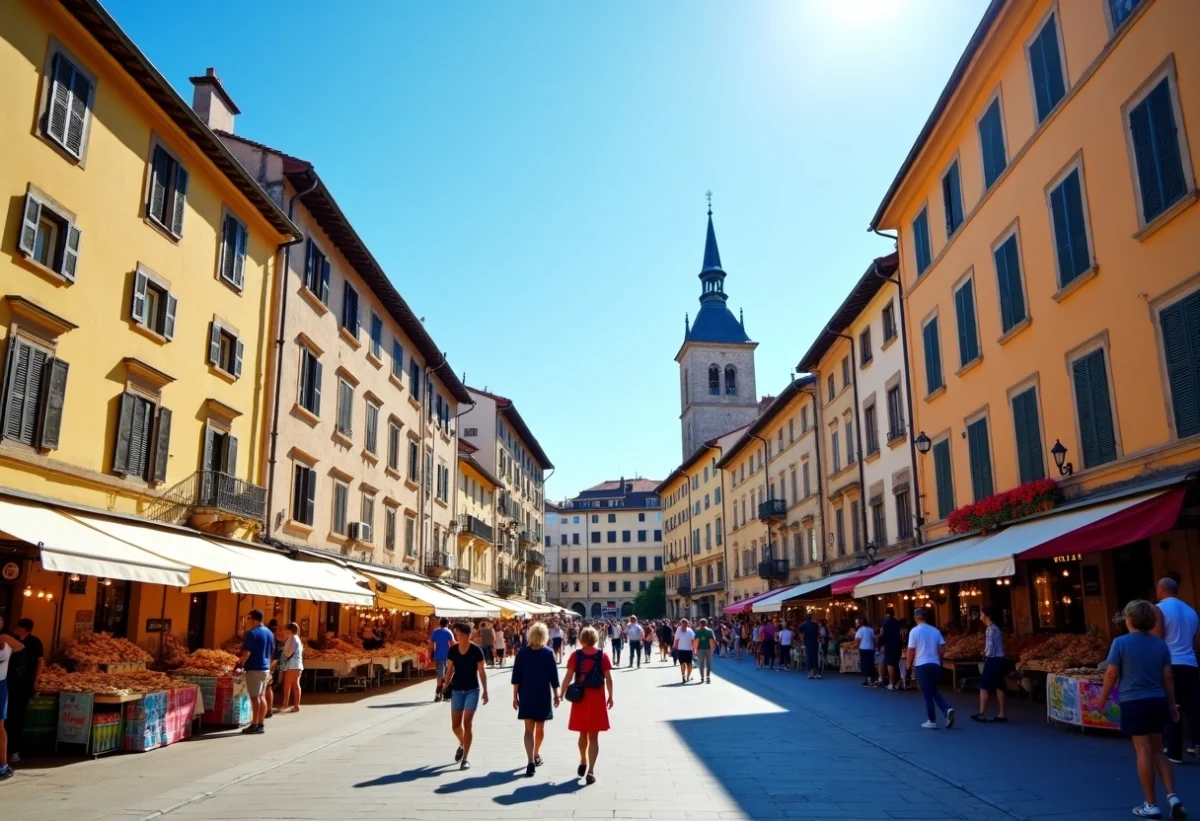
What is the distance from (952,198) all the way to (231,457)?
1673 cm

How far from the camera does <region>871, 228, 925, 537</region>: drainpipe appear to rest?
23.2 meters

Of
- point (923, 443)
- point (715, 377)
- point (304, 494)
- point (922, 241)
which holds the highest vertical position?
point (715, 377)

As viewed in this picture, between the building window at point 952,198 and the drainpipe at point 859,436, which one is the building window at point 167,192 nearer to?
the building window at point 952,198

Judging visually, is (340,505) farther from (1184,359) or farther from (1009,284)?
(1184,359)

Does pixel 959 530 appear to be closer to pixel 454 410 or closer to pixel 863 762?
pixel 863 762

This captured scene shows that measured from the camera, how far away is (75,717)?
1109cm

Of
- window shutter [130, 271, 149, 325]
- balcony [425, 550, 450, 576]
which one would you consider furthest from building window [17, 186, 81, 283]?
balcony [425, 550, 450, 576]

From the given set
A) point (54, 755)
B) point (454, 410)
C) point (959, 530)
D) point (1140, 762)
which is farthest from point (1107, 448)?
point (454, 410)

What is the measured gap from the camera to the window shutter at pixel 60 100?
13031 mm

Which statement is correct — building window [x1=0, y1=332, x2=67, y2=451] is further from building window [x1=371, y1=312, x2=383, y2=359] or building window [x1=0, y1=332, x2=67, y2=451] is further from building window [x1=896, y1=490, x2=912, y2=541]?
building window [x1=896, y1=490, x2=912, y2=541]

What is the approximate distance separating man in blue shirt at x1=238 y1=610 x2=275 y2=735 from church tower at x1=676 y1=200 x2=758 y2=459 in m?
70.9

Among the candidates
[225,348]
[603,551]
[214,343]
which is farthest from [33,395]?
[603,551]

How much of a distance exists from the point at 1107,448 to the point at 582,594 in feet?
306

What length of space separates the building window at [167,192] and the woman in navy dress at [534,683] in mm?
10821
